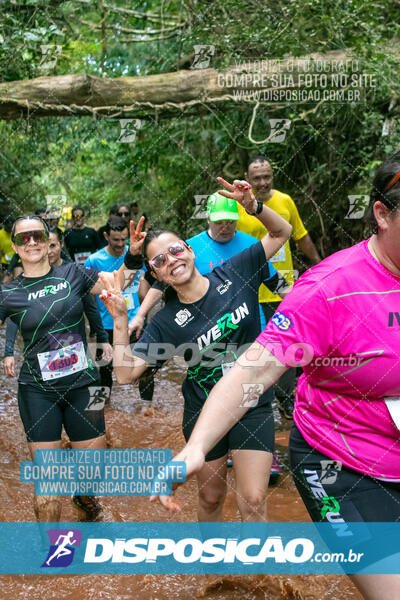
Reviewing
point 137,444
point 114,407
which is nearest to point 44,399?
point 137,444

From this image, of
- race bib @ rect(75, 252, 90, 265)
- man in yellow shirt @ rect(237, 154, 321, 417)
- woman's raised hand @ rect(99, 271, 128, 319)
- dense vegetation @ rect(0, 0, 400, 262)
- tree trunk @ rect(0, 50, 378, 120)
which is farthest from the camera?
race bib @ rect(75, 252, 90, 265)

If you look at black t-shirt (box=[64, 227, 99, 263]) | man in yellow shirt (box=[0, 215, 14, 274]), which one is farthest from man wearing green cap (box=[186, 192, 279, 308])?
man in yellow shirt (box=[0, 215, 14, 274])

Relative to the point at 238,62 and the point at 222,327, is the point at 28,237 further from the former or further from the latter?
the point at 238,62

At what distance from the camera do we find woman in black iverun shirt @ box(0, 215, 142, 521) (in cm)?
370

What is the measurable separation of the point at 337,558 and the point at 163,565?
6.36 ft

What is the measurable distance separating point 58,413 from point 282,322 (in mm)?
2199

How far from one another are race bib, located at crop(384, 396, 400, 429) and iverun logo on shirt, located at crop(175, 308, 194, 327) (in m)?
1.49

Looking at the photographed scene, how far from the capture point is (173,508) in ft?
5.49

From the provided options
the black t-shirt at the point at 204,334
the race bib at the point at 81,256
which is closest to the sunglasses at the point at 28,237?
the black t-shirt at the point at 204,334

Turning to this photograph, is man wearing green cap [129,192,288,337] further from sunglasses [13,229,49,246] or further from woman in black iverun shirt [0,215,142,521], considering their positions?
sunglasses [13,229,49,246]

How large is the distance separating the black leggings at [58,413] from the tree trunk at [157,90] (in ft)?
14.8

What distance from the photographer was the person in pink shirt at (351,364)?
1.86m

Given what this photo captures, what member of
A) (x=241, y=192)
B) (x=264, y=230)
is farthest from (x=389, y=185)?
(x=264, y=230)

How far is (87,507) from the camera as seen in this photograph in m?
4.13
